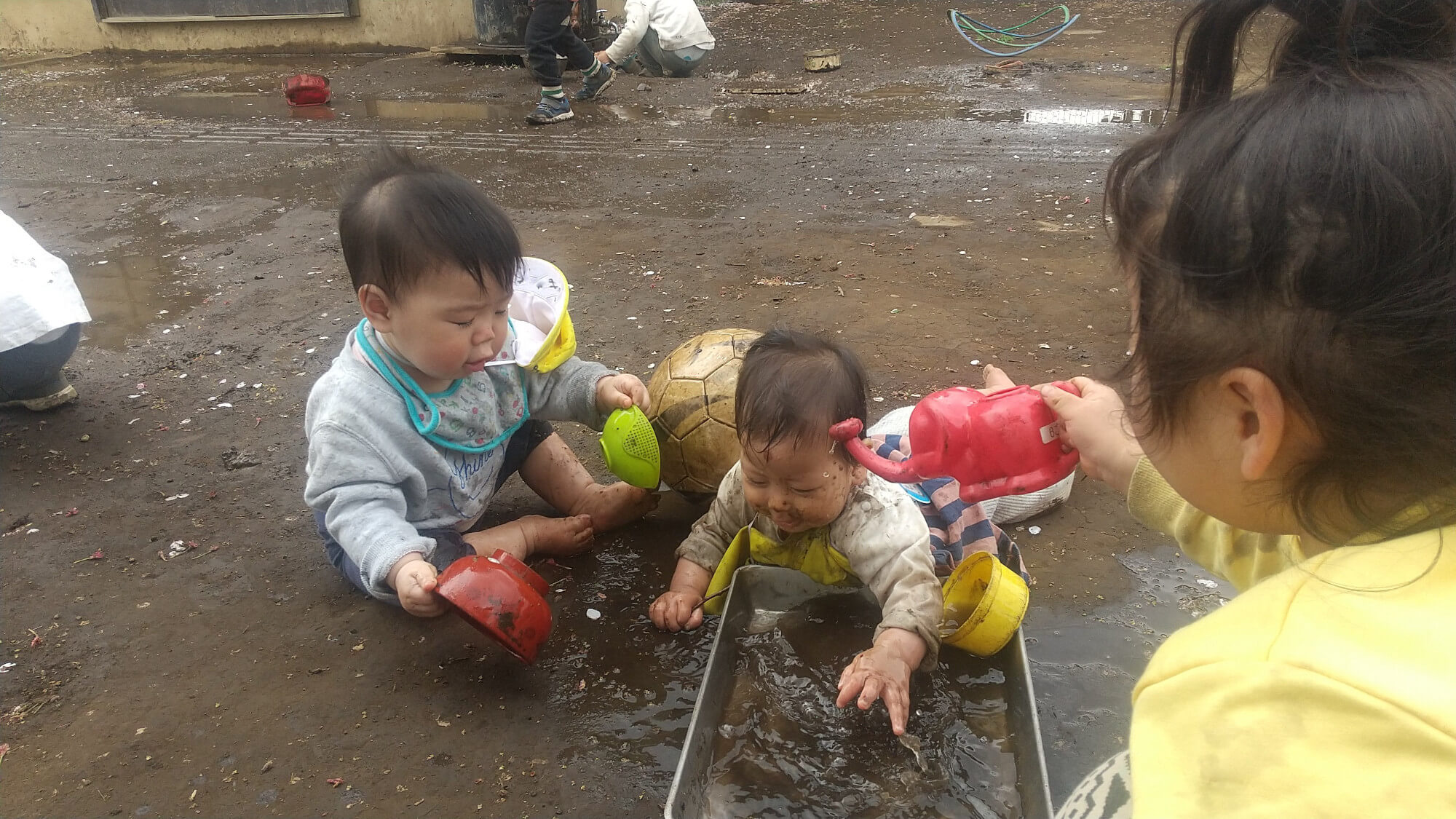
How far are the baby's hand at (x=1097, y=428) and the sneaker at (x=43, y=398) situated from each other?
340cm

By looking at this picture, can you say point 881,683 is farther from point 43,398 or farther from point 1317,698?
point 43,398

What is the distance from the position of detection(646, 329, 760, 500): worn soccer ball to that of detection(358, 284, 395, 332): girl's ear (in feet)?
2.46

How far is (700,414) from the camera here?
2.54 meters

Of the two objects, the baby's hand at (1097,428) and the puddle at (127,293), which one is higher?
the baby's hand at (1097,428)

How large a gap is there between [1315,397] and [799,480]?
118 centimetres

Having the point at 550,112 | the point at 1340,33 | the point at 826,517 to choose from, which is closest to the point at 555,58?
the point at 550,112

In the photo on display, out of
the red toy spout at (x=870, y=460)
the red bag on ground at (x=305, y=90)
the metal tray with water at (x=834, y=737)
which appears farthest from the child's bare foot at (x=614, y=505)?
the red bag on ground at (x=305, y=90)

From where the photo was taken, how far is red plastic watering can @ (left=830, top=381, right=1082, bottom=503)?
1.53m

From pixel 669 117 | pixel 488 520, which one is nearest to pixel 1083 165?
pixel 669 117

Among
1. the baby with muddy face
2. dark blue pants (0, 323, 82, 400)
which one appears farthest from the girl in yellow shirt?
dark blue pants (0, 323, 82, 400)

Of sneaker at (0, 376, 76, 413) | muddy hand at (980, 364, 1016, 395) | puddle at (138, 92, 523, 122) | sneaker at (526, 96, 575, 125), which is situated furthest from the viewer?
puddle at (138, 92, 523, 122)

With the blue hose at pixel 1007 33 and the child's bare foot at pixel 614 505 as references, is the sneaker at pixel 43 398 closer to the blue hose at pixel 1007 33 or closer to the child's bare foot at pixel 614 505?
the child's bare foot at pixel 614 505

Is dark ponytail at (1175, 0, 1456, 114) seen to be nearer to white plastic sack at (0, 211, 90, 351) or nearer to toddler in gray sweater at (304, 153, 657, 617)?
toddler in gray sweater at (304, 153, 657, 617)

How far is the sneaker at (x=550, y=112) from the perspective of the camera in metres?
7.71
